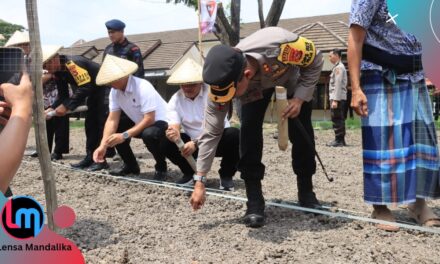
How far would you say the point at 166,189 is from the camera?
394cm

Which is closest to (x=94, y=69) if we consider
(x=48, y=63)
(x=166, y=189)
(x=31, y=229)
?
(x=48, y=63)

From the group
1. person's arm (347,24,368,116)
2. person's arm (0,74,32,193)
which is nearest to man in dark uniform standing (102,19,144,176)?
person's arm (347,24,368,116)

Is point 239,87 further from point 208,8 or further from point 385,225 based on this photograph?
point 208,8

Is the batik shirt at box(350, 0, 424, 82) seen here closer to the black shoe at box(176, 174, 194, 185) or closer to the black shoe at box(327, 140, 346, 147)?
the black shoe at box(176, 174, 194, 185)

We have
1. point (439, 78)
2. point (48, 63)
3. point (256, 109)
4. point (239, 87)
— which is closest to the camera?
point (439, 78)

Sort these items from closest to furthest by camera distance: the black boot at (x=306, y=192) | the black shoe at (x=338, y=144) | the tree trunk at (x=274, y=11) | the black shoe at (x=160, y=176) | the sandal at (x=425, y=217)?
the sandal at (x=425, y=217), the black boot at (x=306, y=192), the black shoe at (x=160, y=176), the black shoe at (x=338, y=144), the tree trunk at (x=274, y=11)

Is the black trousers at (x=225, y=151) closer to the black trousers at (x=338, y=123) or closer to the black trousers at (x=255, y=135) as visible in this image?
the black trousers at (x=255, y=135)

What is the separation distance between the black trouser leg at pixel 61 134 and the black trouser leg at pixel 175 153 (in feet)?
7.68

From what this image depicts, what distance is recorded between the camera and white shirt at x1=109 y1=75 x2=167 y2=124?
13.8ft

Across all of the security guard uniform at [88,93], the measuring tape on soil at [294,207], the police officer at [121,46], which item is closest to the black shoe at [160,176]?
the measuring tape on soil at [294,207]

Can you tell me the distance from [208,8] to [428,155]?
8192 mm

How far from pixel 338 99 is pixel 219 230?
4.69 metres

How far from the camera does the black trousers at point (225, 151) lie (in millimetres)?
3883

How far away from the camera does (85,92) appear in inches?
200
